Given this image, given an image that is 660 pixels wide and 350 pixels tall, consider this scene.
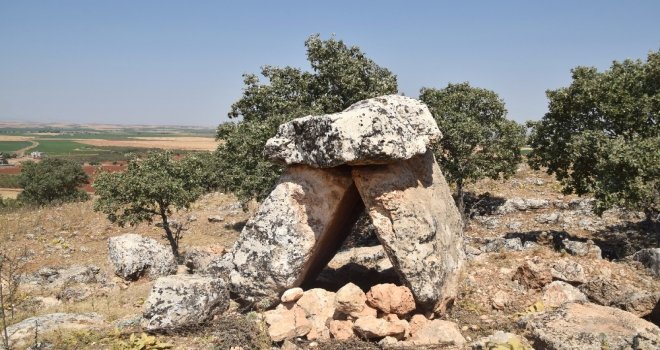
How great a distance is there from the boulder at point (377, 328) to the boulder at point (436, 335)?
0.84ft

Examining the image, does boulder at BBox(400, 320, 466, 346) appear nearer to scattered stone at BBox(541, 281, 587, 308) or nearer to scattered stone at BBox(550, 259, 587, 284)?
scattered stone at BBox(541, 281, 587, 308)

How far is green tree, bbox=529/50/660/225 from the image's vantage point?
16375mm

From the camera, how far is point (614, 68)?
1991 centimetres

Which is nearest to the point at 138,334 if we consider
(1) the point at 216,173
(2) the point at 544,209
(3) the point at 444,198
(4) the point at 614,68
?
(3) the point at 444,198

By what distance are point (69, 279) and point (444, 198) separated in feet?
50.2

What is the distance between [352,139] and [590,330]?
19.6 feet

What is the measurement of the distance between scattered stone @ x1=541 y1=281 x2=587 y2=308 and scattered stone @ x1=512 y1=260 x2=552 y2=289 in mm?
228

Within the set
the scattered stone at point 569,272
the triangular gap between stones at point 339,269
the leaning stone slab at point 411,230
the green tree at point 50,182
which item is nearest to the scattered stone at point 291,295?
the triangular gap between stones at point 339,269

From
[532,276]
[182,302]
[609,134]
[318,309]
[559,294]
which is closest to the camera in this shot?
[182,302]

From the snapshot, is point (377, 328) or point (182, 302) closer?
point (377, 328)

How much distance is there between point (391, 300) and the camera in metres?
10.2

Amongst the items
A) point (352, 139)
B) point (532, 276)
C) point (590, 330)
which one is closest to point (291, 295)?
point (352, 139)

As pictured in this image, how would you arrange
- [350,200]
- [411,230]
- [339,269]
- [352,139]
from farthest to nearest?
[339,269] < [350,200] < [411,230] < [352,139]

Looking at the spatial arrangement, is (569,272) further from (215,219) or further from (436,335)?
(215,219)
